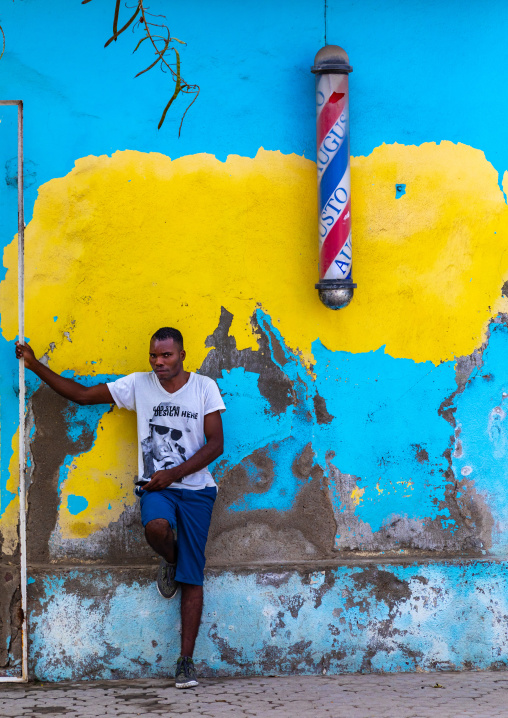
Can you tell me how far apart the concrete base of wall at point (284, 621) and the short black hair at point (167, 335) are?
1.13 meters

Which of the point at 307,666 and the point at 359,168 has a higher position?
the point at 359,168

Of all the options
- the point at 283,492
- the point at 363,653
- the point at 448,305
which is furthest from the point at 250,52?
the point at 363,653

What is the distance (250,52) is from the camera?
142 inches

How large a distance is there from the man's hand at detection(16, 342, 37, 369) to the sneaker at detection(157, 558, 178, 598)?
1.13 meters

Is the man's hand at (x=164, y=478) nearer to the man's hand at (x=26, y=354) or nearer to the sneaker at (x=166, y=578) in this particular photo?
the sneaker at (x=166, y=578)

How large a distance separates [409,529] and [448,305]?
1.18m

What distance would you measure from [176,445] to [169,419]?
13 cm

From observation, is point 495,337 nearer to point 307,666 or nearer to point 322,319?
point 322,319

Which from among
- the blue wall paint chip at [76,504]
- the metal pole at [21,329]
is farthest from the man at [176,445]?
the blue wall paint chip at [76,504]

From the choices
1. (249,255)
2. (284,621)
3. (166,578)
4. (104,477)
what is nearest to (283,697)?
(284,621)

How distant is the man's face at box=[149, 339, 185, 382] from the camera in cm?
331

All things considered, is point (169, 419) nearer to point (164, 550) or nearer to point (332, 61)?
point (164, 550)

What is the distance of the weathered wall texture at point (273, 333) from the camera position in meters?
3.50

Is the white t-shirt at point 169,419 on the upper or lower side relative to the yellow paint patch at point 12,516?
upper
